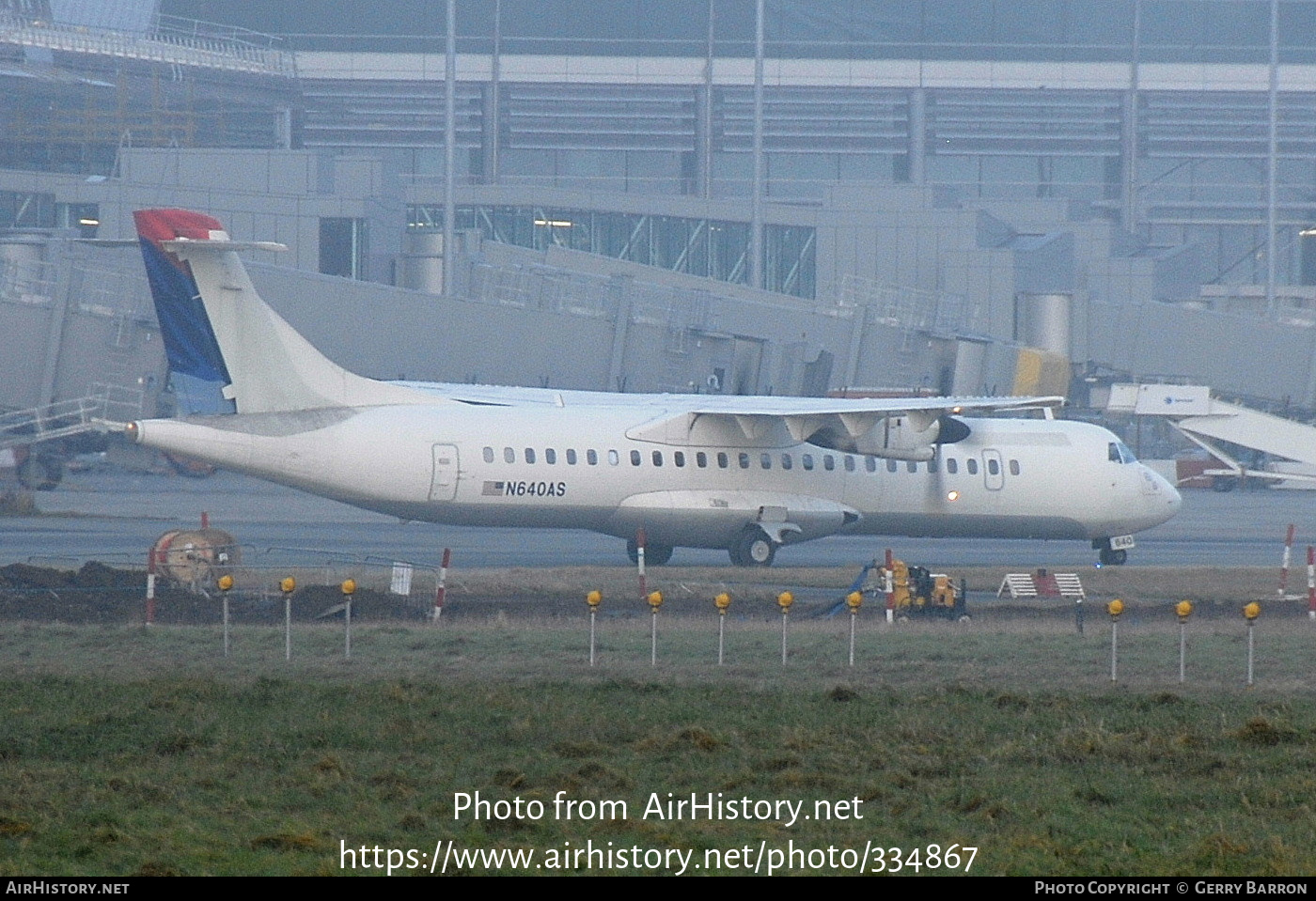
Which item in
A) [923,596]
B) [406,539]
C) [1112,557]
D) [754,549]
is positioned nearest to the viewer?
[923,596]

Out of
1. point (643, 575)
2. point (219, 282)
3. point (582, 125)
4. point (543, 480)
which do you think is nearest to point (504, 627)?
point (643, 575)

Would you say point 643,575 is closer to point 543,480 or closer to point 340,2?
point 543,480

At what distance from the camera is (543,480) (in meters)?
26.9

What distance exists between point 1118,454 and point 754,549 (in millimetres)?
7458

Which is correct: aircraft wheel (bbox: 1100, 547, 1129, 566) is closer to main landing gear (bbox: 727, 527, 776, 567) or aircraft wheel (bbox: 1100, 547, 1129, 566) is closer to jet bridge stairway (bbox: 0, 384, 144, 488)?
main landing gear (bbox: 727, 527, 776, 567)

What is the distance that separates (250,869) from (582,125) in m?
75.6

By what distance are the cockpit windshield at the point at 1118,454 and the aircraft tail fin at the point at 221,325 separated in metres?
13.7

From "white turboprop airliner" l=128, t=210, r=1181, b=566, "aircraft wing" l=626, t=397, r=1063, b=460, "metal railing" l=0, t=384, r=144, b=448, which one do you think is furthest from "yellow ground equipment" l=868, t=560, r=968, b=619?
→ "metal railing" l=0, t=384, r=144, b=448

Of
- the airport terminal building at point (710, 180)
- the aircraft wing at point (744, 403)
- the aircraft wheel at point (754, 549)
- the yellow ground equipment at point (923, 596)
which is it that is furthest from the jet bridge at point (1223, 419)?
the yellow ground equipment at point (923, 596)

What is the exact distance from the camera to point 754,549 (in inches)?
1120

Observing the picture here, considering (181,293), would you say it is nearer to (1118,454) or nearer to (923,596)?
(923,596)

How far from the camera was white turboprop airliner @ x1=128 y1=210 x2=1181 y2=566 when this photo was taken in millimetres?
25875

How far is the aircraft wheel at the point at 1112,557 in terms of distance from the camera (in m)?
31.2

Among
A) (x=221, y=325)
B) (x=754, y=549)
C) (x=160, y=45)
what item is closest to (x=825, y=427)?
(x=754, y=549)
